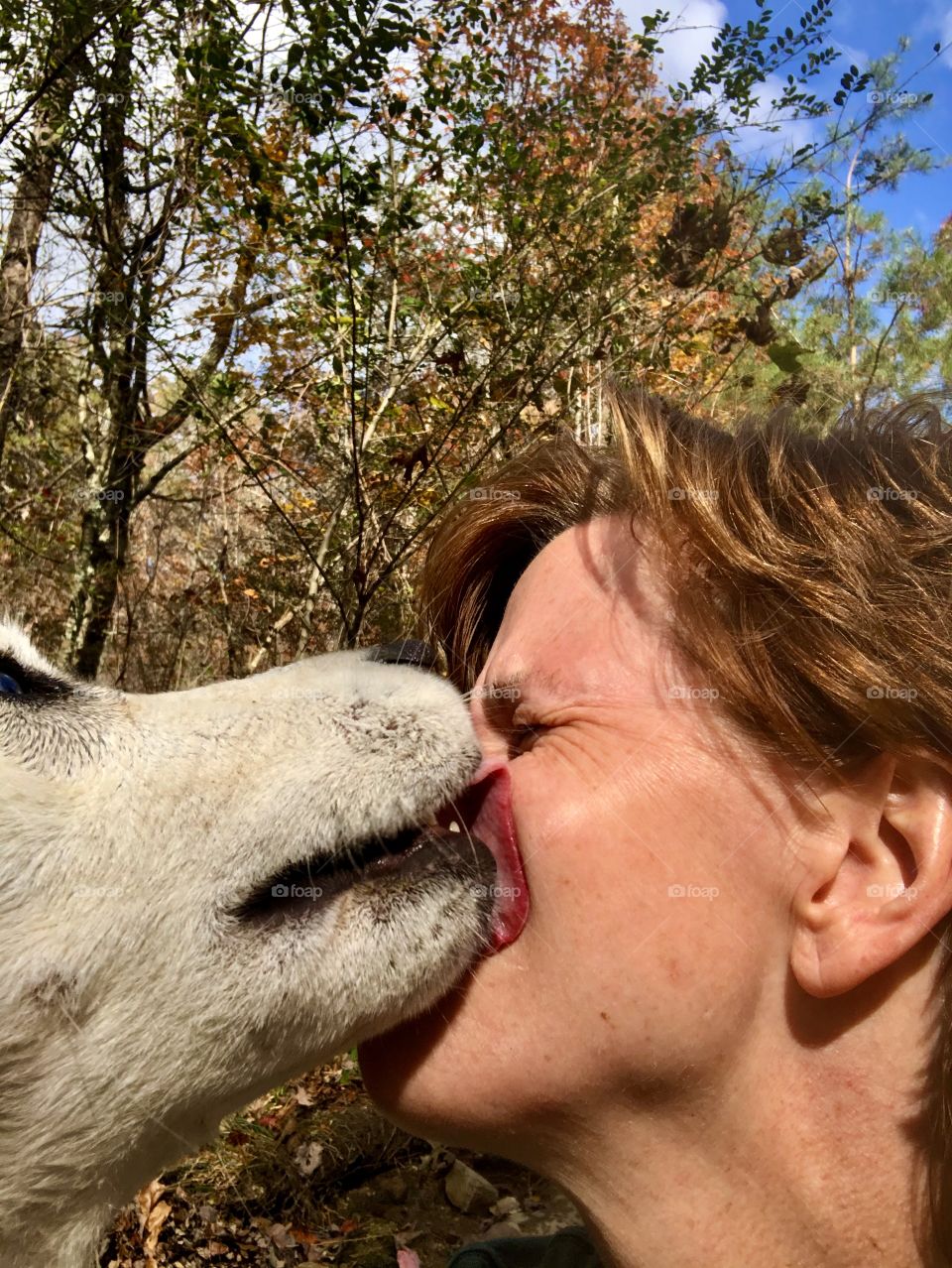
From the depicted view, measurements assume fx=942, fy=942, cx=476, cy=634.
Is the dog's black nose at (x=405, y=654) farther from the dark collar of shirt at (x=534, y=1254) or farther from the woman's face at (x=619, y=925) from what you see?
the dark collar of shirt at (x=534, y=1254)

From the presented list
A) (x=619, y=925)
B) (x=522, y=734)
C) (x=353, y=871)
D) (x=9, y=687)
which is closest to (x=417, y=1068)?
(x=353, y=871)

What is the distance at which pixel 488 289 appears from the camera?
4660 millimetres

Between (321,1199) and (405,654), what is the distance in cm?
307

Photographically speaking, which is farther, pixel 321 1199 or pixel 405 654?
pixel 321 1199

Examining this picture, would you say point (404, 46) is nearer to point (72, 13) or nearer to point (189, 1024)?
point (72, 13)

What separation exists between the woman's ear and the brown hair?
46mm

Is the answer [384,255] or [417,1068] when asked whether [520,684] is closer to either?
[417,1068]

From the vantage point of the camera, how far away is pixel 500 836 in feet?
5.32

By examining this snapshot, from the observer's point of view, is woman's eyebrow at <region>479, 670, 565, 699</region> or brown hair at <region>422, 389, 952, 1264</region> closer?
brown hair at <region>422, 389, 952, 1264</region>

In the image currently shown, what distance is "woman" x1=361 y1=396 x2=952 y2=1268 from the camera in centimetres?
133

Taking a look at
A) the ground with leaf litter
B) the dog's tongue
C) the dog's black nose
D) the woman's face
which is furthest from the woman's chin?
the ground with leaf litter

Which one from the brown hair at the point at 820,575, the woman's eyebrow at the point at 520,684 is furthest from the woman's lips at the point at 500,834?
the brown hair at the point at 820,575

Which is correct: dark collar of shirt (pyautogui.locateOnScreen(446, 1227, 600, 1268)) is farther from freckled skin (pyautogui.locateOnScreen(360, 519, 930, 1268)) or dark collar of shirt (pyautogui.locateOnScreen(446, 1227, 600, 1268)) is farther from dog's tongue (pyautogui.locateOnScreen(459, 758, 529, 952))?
dog's tongue (pyautogui.locateOnScreen(459, 758, 529, 952))

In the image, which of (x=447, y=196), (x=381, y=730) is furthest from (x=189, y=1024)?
(x=447, y=196)
